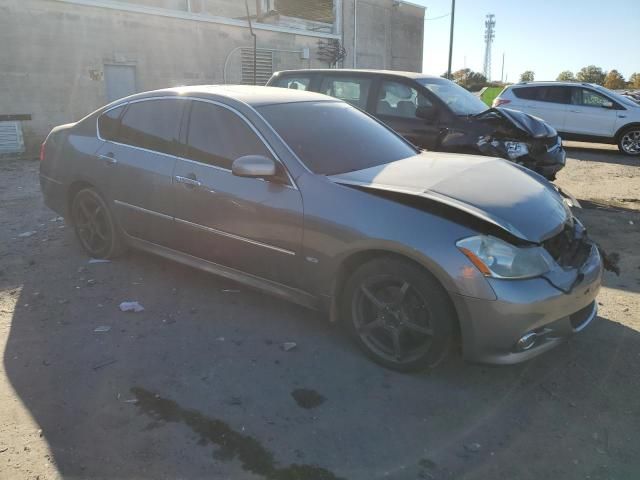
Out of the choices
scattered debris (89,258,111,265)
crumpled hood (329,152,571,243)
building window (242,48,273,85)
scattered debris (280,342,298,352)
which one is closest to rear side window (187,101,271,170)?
crumpled hood (329,152,571,243)

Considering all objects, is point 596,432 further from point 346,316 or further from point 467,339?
point 346,316

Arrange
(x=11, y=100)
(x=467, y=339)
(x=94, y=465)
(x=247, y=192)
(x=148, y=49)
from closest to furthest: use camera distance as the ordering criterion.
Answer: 1. (x=94, y=465)
2. (x=467, y=339)
3. (x=247, y=192)
4. (x=11, y=100)
5. (x=148, y=49)

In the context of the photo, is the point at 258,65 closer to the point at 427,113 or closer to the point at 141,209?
the point at 427,113

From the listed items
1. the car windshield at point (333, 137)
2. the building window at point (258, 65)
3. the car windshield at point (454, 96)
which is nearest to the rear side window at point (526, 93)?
the car windshield at point (454, 96)

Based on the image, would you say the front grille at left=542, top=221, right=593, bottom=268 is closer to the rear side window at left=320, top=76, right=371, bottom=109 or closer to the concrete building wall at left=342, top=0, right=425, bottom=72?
the rear side window at left=320, top=76, right=371, bottom=109

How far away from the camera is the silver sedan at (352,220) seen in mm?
2867

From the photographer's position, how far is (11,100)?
38.3 ft

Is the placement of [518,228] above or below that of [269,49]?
below

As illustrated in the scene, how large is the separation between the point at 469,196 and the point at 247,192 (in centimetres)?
149

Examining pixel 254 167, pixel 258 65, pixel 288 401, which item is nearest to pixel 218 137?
pixel 254 167

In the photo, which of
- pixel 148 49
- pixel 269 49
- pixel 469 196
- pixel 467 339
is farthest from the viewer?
pixel 269 49

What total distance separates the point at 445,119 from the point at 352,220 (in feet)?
13.6

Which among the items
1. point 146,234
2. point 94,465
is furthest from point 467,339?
point 146,234

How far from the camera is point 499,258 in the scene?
9.28ft
